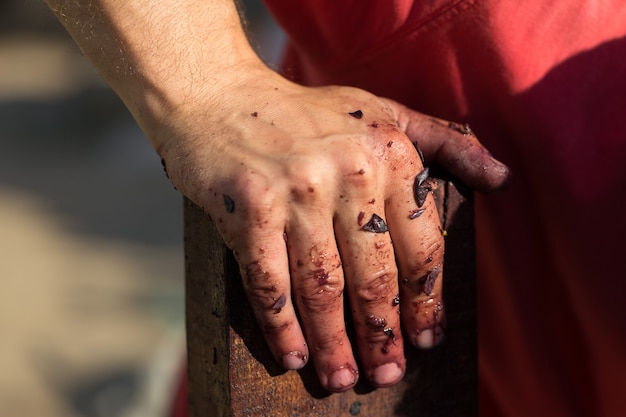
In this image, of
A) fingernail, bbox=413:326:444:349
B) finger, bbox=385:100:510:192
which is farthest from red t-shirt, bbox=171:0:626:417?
fingernail, bbox=413:326:444:349

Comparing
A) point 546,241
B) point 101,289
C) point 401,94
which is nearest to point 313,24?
point 401,94

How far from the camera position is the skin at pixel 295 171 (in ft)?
3.34

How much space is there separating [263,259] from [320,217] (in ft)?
0.28

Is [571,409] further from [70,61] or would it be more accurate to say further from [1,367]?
[70,61]

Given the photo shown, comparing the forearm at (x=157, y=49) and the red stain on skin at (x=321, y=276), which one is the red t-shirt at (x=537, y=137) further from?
the red stain on skin at (x=321, y=276)

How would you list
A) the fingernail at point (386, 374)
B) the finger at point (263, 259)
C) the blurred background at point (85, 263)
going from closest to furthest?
the finger at point (263, 259) → the fingernail at point (386, 374) → the blurred background at point (85, 263)

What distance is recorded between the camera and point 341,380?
1080mm

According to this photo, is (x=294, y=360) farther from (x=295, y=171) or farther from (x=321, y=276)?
(x=295, y=171)

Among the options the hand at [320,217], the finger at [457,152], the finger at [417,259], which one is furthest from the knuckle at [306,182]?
the finger at [457,152]

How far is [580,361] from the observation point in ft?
4.19

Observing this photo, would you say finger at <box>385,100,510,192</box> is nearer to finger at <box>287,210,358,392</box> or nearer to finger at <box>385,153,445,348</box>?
finger at <box>385,153,445,348</box>

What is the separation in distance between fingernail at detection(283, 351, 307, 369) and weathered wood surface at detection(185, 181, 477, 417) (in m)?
0.03

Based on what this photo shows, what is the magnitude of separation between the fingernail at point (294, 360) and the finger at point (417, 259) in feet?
0.51

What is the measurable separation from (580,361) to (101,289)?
2.54m
